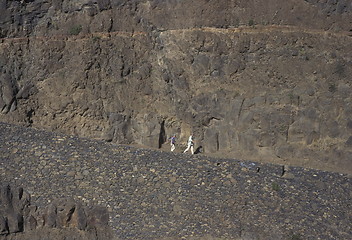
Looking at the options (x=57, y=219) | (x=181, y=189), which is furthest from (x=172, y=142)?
(x=57, y=219)

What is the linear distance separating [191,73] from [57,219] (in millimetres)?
7919

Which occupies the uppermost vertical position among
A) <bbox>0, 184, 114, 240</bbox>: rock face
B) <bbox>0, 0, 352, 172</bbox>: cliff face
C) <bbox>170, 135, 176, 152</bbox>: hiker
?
<bbox>0, 0, 352, 172</bbox>: cliff face

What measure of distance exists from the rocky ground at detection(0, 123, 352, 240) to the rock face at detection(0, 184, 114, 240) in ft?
0.98

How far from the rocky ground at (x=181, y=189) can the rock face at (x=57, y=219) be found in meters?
0.30

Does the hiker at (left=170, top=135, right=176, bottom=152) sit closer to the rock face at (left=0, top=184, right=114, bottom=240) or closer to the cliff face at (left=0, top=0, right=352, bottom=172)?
the cliff face at (left=0, top=0, right=352, bottom=172)

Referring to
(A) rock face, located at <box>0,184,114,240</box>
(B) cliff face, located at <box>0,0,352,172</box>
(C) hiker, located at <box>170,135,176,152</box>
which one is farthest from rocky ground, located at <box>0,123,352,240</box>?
(B) cliff face, located at <box>0,0,352,172</box>

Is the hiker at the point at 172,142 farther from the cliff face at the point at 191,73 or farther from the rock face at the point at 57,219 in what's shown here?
the rock face at the point at 57,219

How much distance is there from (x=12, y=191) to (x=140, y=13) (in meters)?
8.90

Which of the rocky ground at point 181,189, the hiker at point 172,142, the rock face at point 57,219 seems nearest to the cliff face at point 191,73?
the hiker at point 172,142

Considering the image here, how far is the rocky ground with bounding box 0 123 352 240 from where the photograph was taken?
77.0ft

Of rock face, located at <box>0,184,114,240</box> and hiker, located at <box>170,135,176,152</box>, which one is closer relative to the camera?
rock face, located at <box>0,184,114,240</box>

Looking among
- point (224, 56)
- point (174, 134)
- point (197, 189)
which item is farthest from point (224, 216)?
point (224, 56)

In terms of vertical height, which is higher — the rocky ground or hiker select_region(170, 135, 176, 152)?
hiker select_region(170, 135, 176, 152)

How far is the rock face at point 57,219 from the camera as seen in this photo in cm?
2345
